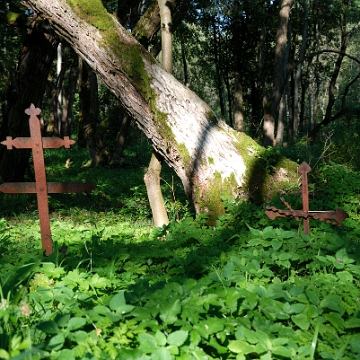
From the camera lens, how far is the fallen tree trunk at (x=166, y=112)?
5.59 meters

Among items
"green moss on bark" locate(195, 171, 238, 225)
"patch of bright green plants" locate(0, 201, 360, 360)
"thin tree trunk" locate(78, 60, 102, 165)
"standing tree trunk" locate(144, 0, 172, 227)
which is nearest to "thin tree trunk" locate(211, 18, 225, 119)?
"thin tree trunk" locate(78, 60, 102, 165)

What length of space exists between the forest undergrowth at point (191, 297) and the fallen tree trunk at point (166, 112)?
0.76 metres

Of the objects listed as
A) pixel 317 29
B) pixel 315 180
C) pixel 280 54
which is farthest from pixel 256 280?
pixel 317 29

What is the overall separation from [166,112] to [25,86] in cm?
Result: 449

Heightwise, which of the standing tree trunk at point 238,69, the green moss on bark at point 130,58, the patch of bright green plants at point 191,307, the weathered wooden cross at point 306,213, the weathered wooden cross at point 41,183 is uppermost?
the standing tree trunk at point 238,69

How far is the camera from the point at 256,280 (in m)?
3.10

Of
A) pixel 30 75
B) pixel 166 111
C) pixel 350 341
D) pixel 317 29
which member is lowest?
pixel 350 341

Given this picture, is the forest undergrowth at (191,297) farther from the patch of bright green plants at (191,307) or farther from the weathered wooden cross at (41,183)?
the weathered wooden cross at (41,183)

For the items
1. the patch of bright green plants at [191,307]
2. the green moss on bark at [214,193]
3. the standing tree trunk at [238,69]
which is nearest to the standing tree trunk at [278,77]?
the green moss on bark at [214,193]

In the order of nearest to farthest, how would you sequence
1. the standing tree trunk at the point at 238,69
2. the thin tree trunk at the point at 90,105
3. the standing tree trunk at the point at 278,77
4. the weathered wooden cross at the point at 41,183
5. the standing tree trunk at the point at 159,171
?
the weathered wooden cross at the point at 41,183, the standing tree trunk at the point at 159,171, the standing tree trunk at the point at 278,77, the thin tree trunk at the point at 90,105, the standing tree trunk at the point at 238,69

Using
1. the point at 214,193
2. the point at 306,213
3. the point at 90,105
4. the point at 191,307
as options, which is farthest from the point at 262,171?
the point at 90,105

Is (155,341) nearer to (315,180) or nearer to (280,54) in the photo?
(315,180)

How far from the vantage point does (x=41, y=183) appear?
414 cm

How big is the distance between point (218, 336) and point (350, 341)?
0.73 metres
